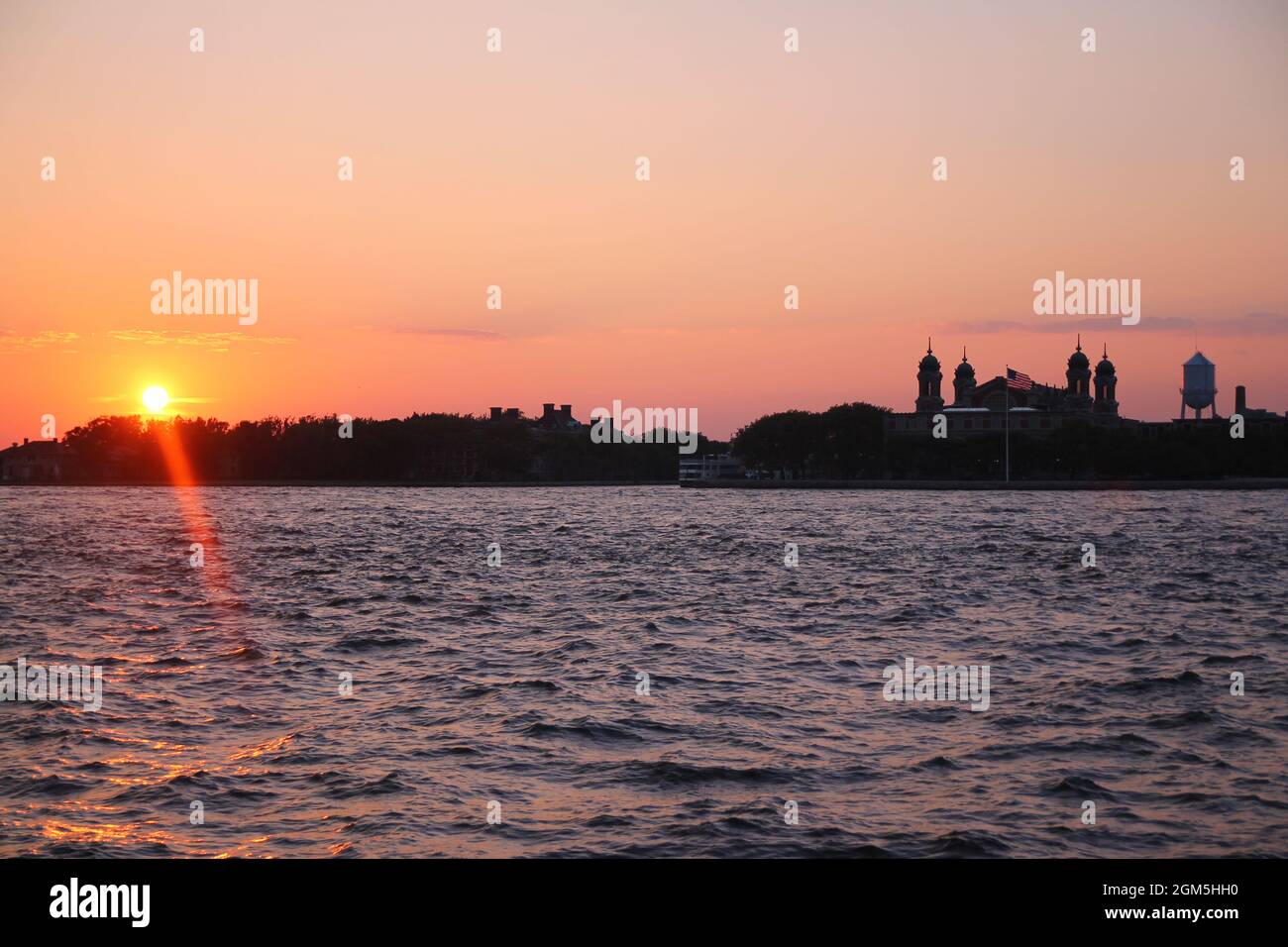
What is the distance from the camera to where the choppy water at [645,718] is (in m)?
11.1

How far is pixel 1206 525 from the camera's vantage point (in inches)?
3142

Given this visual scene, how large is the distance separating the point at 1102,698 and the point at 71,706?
1381 centimetres

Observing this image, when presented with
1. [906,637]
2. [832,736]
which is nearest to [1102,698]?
[832,736]

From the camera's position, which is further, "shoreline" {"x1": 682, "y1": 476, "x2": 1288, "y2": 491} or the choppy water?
"shoreline" {"x1": 682, "y1": 476, "x2": 1288, "y2": 491}

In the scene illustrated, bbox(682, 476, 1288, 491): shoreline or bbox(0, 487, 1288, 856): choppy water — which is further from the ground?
bbox(682, 476, 1288, 491): shoreline

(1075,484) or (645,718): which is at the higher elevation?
(1075,484)

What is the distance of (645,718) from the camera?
16.1 metres

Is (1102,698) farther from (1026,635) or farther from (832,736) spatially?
(1026,635)

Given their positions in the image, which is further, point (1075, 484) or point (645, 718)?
point (1075, 484)

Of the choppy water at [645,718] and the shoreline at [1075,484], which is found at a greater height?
the shoreline at [1075,484]

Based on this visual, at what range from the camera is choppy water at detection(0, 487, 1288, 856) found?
1109 cm

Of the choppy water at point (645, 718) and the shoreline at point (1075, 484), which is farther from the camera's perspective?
the shoreline at point (1075, 484)
